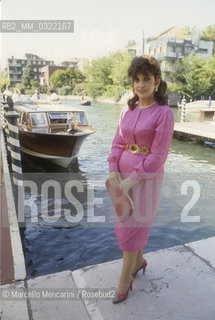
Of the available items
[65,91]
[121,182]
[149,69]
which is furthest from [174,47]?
[121,182]

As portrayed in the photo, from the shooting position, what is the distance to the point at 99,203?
6.28 m

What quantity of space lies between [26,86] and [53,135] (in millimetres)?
92066

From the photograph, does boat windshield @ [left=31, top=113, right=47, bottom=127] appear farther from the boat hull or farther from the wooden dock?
the wooden dock

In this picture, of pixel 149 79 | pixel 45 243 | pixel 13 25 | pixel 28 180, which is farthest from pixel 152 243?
pixel 28 180

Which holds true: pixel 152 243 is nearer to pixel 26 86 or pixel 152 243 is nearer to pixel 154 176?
pixel 154 176

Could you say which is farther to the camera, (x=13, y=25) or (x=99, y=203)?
(x=99, y=203)

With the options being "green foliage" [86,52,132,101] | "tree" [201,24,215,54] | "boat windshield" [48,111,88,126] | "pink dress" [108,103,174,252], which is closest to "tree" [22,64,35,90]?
"green foliage" [86,52,132,101]

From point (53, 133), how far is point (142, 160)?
681 cm

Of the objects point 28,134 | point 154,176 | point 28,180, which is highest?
point 154,176

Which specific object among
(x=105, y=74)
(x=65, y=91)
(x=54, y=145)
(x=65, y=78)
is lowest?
(x=54, y=145)

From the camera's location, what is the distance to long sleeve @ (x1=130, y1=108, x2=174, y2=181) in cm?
207

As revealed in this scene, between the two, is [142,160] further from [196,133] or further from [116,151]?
[196,133]

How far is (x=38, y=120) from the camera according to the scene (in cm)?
948

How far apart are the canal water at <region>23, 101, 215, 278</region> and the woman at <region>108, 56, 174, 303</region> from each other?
1885 millimetres
